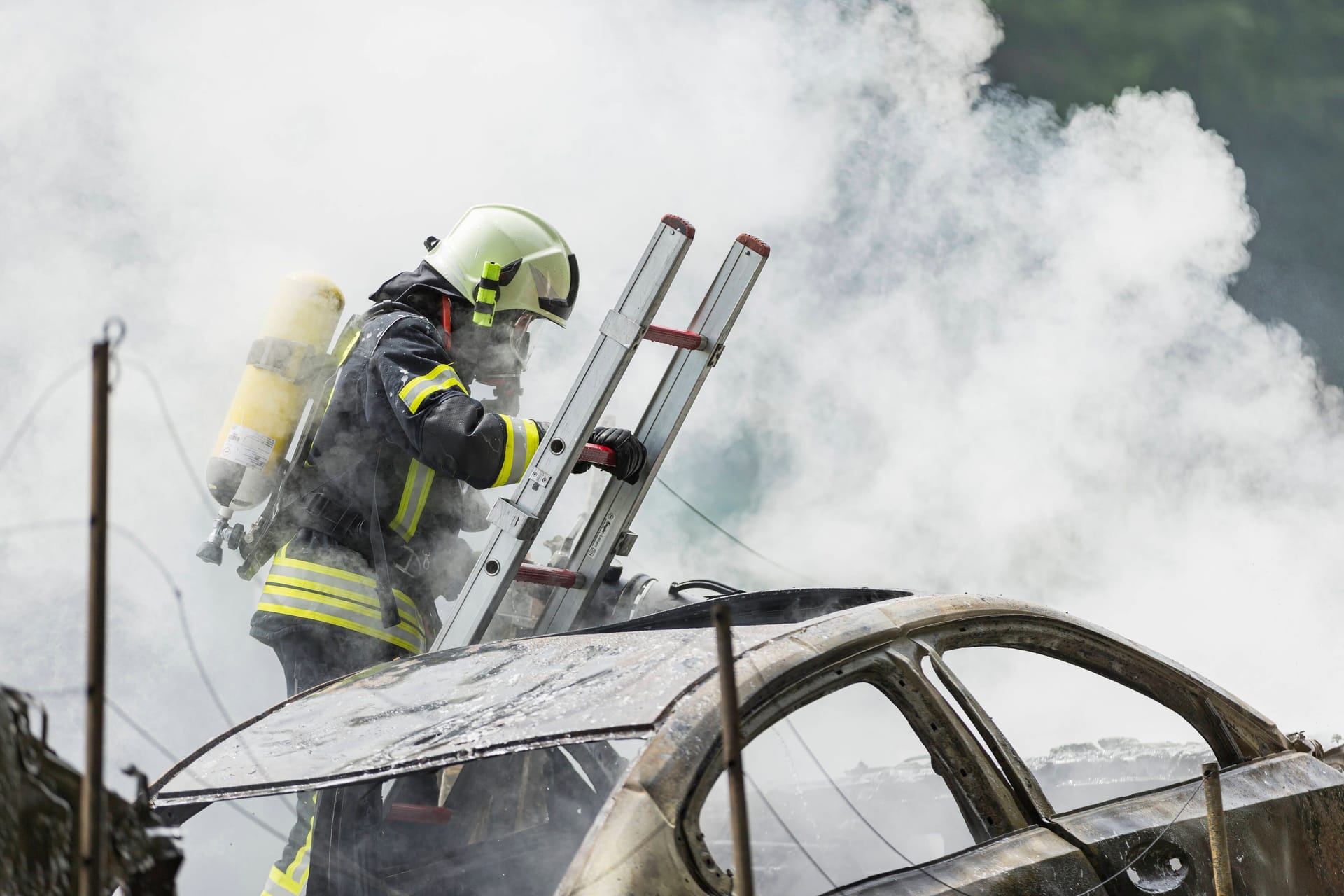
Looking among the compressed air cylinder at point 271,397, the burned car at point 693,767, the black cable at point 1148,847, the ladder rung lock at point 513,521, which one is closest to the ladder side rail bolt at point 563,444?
the ladder rung lock at point 513,521

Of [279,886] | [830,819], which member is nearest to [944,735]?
[279,886]

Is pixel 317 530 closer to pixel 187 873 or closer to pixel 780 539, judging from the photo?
pixel 187 873

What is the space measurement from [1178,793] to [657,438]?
1580 mm

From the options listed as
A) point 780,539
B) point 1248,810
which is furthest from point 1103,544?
point 1248,810

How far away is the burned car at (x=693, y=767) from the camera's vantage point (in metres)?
1.76

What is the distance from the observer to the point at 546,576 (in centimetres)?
321

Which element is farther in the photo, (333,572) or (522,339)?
(522,339)

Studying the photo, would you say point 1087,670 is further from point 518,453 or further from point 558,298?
point 558,298

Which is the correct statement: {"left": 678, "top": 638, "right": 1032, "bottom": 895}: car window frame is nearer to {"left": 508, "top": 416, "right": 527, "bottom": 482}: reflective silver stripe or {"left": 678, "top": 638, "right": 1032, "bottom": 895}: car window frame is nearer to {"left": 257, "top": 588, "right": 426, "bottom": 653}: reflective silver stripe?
{"left": 508, "top": 416, "right": 527, "bottom": 482}: reflective silver stripe

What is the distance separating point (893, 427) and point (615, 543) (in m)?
5.61

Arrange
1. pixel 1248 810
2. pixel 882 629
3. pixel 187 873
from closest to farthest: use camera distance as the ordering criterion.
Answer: pixel 882 629 < pixel 1248 810 < pixel 187 873

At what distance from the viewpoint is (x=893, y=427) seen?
862 centimetres

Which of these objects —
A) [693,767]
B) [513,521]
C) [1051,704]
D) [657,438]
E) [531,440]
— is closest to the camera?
[693,767]

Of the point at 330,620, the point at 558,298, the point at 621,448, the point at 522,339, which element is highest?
the point at 558,298
